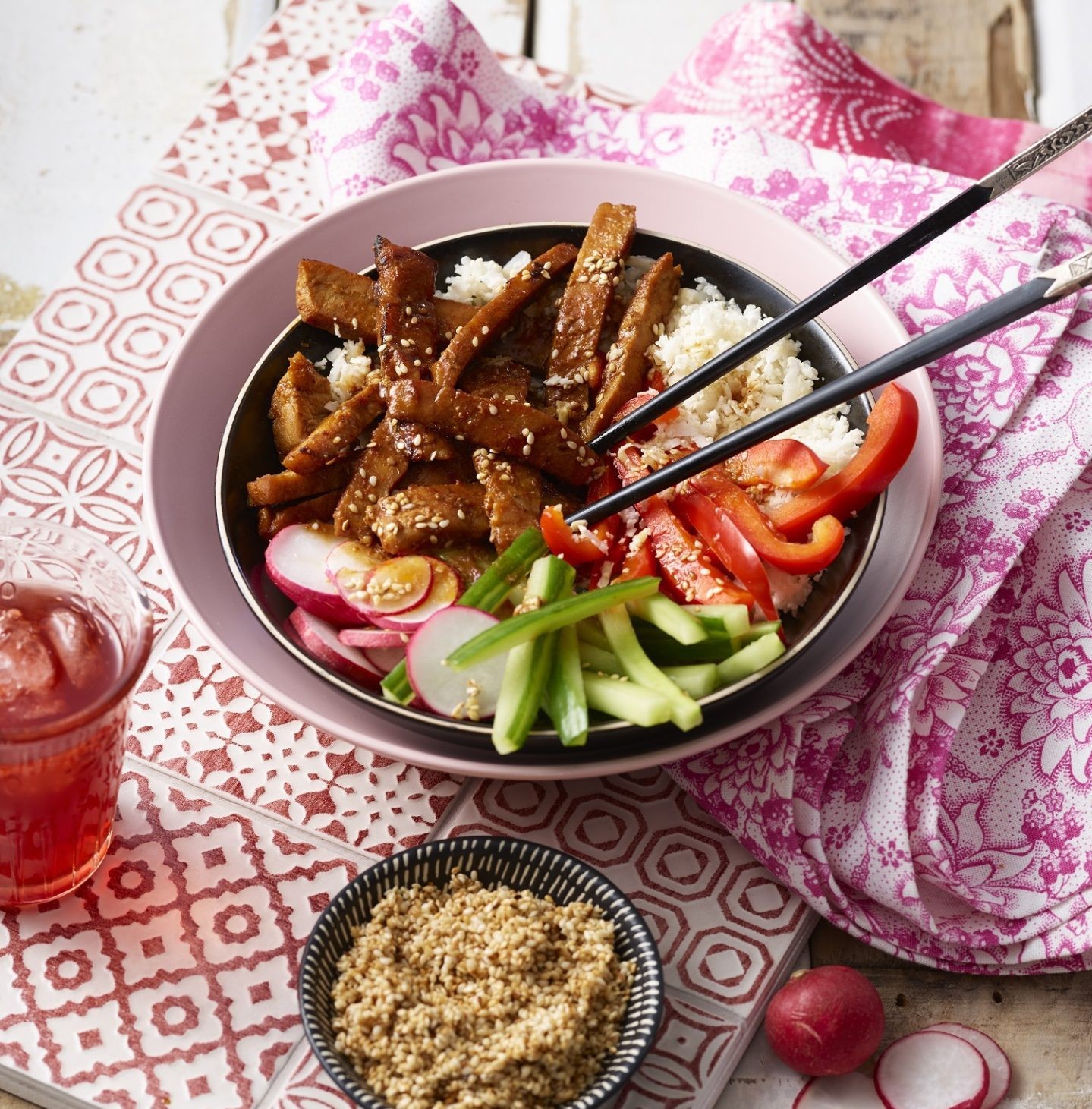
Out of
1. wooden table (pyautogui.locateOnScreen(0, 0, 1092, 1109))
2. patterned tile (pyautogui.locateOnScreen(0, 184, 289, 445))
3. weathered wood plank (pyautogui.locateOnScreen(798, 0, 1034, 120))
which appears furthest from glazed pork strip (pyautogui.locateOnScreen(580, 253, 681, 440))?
weathered wood plank (pyautogui.locateOnScreen(798, 0, 1034, 120))

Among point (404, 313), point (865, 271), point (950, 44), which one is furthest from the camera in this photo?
point (950, 44)

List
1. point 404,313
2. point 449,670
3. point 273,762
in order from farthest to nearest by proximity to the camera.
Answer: point 404,313 < point 273,762 < point 449,670

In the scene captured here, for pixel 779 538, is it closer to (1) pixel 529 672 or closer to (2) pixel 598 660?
(2) pixel 598 660

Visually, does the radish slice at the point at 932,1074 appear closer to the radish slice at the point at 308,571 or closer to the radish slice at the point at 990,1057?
the radish slice at the point at 990,1057

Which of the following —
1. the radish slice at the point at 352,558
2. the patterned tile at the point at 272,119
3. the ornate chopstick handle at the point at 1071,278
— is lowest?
the radish slice at the point at 352,558

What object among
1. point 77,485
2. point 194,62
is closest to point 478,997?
point 77,485

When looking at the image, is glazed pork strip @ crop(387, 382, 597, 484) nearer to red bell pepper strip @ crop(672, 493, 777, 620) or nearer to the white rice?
red bell pepper strip @ crop(672, 493, 777, 620)

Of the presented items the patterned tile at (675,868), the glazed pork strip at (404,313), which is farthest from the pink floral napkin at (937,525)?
the glazed pork strip at (404,313)
